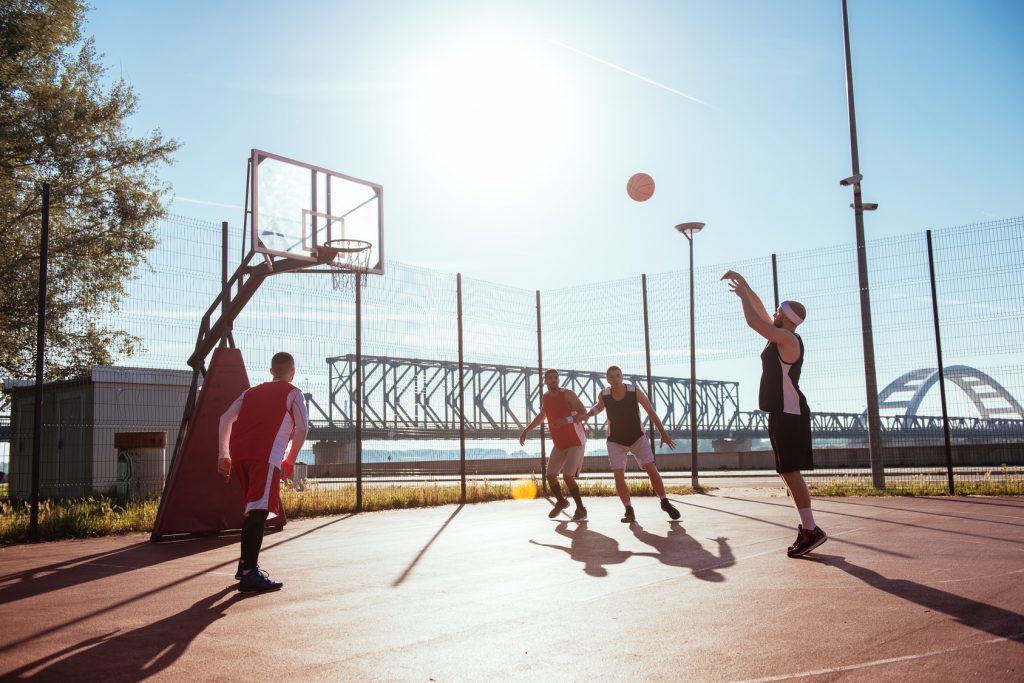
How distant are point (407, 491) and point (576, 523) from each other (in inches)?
198

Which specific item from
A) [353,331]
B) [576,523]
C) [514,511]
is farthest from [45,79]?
[576,523]

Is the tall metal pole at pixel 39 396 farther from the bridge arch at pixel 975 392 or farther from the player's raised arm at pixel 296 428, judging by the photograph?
the bridge arch at pixel 975 392

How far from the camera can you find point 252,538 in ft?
17.1

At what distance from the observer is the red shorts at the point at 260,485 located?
5367mm

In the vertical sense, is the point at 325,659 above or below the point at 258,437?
below

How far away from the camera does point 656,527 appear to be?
820 cm

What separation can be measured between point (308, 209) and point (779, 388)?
673 centimetres

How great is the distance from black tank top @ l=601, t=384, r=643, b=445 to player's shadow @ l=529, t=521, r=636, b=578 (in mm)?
1191

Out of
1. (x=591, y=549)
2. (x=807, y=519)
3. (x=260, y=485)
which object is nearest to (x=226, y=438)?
(x=260, y=485)

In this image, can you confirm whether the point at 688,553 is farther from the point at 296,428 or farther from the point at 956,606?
the point at 296,428

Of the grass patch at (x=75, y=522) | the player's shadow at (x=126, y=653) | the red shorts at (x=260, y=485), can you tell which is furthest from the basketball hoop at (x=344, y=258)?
the player's shadow at (x=126, y=653)

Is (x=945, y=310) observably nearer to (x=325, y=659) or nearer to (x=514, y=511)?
(x=514, y=511)

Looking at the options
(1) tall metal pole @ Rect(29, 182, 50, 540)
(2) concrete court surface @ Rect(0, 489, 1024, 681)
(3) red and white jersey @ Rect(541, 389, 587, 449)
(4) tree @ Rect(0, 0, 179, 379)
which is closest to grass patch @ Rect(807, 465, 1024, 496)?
(2) concrete court surface @ Rect(0, 489, 1024, 681)

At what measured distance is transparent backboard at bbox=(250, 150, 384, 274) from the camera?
9.69m
